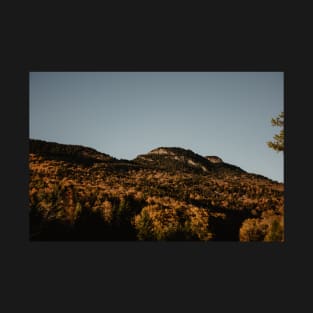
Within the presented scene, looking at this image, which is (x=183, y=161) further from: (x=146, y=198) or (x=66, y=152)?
(x=66, y=152)

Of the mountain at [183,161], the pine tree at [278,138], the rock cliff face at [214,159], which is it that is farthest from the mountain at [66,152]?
the pine tree at [278,138]

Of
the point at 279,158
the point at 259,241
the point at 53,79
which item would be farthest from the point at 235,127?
the point at 53,79

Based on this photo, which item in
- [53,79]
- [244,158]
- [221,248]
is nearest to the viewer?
[221,248]

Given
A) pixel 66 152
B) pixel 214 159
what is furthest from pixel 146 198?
pixel 66 152

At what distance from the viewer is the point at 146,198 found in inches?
276

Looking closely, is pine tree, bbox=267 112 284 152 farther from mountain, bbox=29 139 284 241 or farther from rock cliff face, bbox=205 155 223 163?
rock cliff face, bbox=205 155 223 163

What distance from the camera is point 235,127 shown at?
7.59 metres

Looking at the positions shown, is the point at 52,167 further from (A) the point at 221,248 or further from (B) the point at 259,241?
(B) the point at 259,241

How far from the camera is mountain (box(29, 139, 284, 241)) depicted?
6.43 m

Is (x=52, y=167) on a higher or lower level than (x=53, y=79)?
lower

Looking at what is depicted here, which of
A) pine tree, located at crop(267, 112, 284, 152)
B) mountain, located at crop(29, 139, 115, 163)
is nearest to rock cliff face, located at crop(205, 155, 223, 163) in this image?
pine tree, located at crop(267, 112, 284, 152)

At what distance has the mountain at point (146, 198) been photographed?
6.43 m

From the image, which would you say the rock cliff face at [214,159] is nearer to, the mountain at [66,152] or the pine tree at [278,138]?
the pine tree at [278,138]

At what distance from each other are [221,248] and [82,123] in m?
4.81
